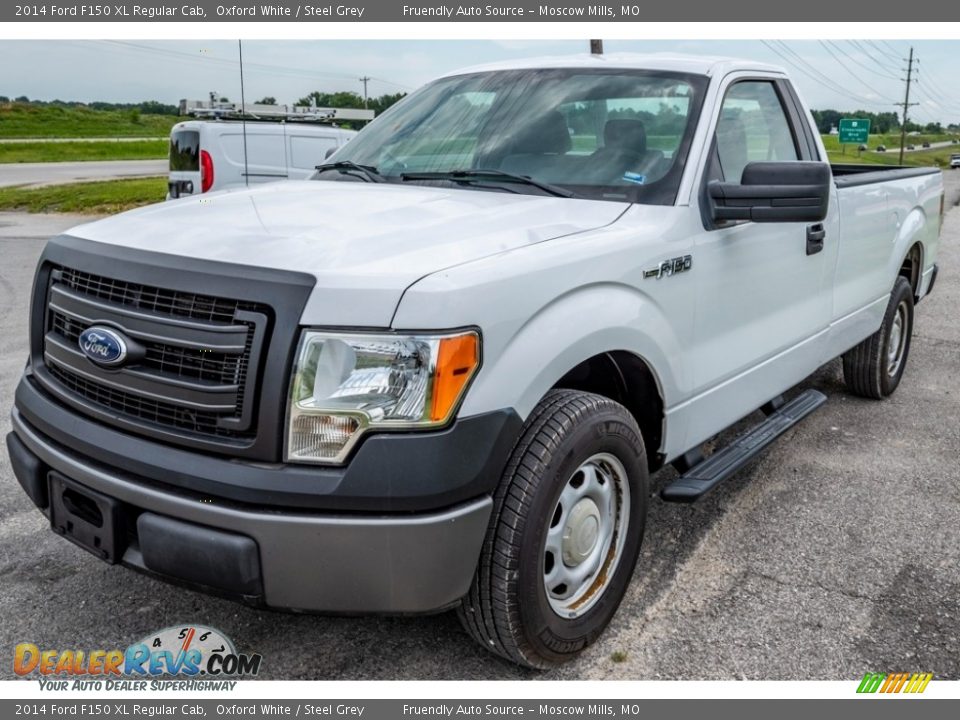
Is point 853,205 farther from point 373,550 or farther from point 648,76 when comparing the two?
point 373,550

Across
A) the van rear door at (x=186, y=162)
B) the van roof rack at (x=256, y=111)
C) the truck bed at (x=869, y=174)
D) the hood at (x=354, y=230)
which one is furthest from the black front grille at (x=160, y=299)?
the van rear door at (x=186, y=162)

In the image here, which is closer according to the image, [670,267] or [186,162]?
[670,267]

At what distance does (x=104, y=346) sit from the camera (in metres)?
2.62

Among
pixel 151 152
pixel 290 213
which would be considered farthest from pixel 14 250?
pixel 151 152

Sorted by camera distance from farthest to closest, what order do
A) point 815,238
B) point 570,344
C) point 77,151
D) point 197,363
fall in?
point 77,151 → point 815,238 → point 570,344 → point 197,363

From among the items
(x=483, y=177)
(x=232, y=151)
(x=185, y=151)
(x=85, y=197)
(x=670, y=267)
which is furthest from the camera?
(x=85, y=197)

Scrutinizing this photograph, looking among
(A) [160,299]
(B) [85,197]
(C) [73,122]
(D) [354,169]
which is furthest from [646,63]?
(C) [73,122]

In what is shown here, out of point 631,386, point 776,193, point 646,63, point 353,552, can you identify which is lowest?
point 353,552

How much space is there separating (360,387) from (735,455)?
194 centimetres

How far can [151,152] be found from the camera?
47.4m

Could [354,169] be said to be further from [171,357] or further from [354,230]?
[171,357]

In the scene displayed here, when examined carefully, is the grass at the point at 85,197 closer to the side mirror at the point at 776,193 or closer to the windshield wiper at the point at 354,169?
the windshield wiper at the point at 354,169
